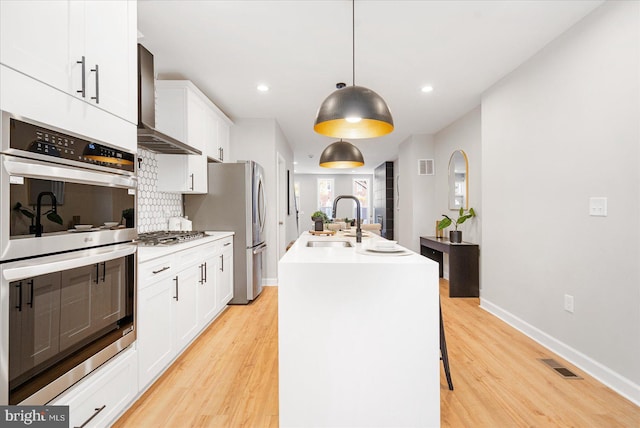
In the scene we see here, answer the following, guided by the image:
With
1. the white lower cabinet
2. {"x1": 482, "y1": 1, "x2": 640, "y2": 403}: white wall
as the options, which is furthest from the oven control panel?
{"x1": 482, "y1": 1, "x2": 640, "y2": 403}: white wall

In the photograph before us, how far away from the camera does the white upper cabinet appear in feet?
3.62

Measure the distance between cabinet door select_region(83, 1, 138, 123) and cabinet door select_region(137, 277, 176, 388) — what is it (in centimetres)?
107

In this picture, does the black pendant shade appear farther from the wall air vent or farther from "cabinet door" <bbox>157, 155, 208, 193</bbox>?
the wall air vent

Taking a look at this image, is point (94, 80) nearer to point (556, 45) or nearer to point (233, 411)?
point (233, 411)

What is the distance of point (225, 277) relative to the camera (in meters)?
3.62

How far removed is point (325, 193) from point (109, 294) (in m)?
10.4

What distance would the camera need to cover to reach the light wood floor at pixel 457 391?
68.3 inches

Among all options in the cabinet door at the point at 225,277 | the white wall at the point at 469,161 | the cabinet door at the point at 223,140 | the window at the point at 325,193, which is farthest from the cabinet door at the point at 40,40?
the window at the point at 325,193

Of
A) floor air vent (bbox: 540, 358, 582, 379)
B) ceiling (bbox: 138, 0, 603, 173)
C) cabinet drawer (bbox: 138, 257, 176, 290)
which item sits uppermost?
ceiling (bbox: 138, 0, 603, 173)

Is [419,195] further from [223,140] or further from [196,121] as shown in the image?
[196,121]

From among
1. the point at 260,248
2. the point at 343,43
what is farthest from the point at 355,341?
the point at 260,248

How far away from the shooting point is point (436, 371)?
1596 mm

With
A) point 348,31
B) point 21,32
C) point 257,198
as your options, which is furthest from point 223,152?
point 21,32

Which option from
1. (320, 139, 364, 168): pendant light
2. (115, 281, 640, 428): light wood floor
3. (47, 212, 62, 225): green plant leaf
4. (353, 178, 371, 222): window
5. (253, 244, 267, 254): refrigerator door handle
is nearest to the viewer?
(47, 212, 62, 225): green plant leaf
